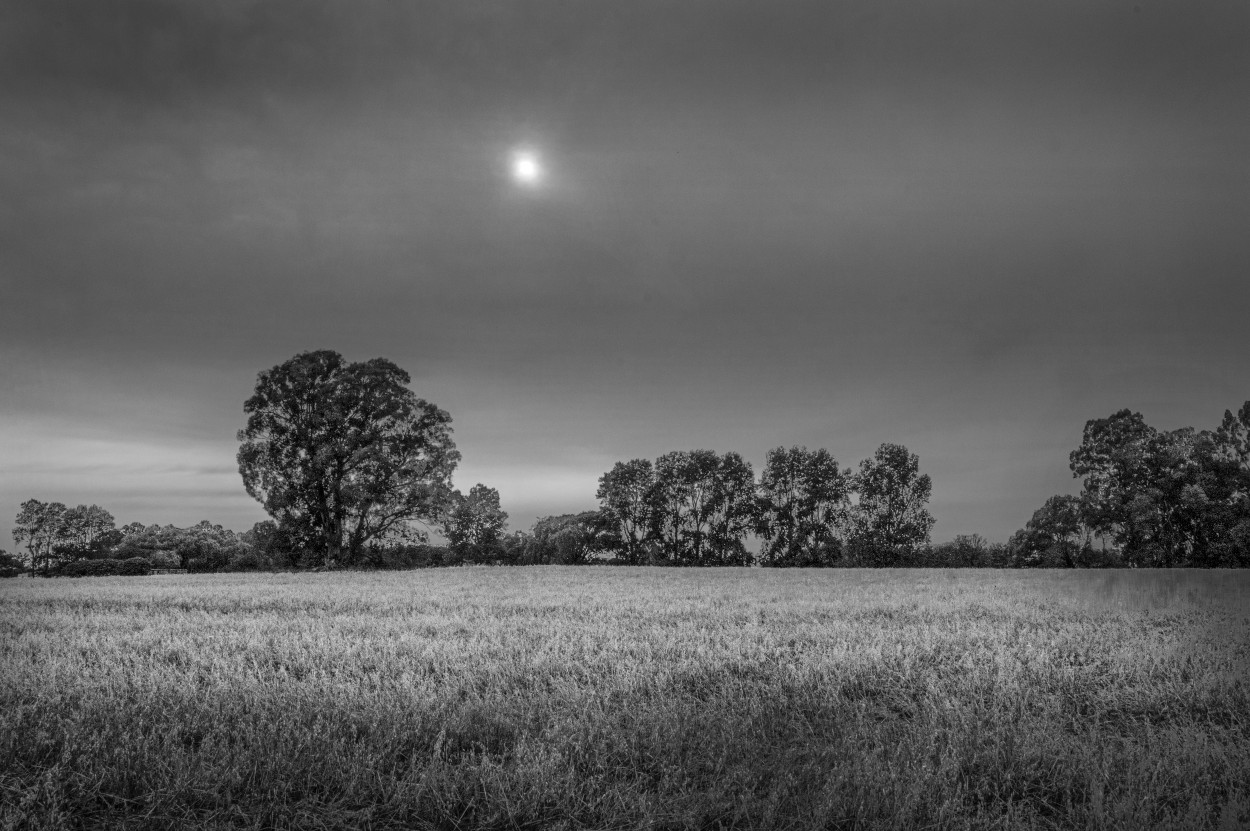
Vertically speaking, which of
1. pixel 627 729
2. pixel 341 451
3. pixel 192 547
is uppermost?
pixel 341 451

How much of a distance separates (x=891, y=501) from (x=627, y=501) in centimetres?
2613

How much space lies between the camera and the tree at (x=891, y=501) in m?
62.0

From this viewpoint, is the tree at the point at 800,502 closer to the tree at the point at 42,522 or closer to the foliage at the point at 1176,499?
the foliage at the point at 1176,499

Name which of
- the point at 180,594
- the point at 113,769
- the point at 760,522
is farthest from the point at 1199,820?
the point at 760,522

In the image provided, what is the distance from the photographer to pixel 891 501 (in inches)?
2549

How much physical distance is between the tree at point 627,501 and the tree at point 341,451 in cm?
2909

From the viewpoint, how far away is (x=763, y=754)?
4.53 m

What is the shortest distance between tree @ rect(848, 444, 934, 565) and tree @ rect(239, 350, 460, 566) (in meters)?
39.6

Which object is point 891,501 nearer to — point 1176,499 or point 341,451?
point 1176,499

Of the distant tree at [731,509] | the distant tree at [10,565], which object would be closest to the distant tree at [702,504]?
the distant tree at [731,509]

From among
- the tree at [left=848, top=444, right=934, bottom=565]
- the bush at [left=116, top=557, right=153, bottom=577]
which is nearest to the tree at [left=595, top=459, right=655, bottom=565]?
the tree at [left=848, top=444, right=934, bottom=565]

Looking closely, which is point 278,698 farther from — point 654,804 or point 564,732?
point 654,804

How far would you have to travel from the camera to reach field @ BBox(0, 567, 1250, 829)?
3.66m

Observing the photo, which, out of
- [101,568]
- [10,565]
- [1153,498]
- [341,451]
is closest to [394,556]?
[341,451]
